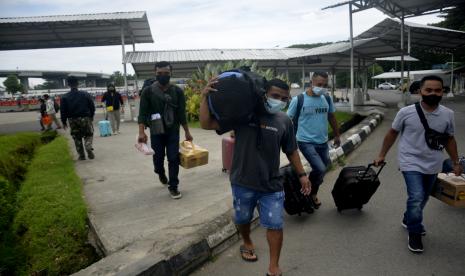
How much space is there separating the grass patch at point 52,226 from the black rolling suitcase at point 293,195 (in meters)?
2.13

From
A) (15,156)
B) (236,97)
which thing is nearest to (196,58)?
(15,156)

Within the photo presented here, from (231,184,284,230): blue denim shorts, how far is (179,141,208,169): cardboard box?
190 centimetres

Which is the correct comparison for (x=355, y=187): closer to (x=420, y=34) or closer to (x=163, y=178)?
(x=163, y=178)

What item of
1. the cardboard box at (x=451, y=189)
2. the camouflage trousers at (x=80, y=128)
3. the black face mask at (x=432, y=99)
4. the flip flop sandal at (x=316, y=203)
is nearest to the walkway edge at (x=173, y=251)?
the flip flop sandal at (x=316, y=203)

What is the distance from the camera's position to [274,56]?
20.5 meters

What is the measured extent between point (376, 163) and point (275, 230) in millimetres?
1400

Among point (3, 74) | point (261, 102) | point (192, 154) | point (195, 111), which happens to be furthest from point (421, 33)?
point (3, 74)

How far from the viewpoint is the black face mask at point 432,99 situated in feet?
10.6

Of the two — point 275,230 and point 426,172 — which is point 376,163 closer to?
point 426,172

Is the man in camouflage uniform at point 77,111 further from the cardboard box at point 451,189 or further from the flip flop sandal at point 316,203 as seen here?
the cardboard box at point 451,189

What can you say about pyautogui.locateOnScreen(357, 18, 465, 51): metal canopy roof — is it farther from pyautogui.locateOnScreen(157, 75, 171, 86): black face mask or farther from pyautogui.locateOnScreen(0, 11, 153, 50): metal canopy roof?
pyautogui.locateOnScreen(157, 75, 171, 86): black face mask

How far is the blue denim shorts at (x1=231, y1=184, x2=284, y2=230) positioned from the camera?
2.85 m

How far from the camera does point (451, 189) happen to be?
3375mm

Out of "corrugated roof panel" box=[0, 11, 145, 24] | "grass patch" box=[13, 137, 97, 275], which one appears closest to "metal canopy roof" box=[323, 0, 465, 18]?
"corrugated roof panel" box=[0, 11, 145, 24]
